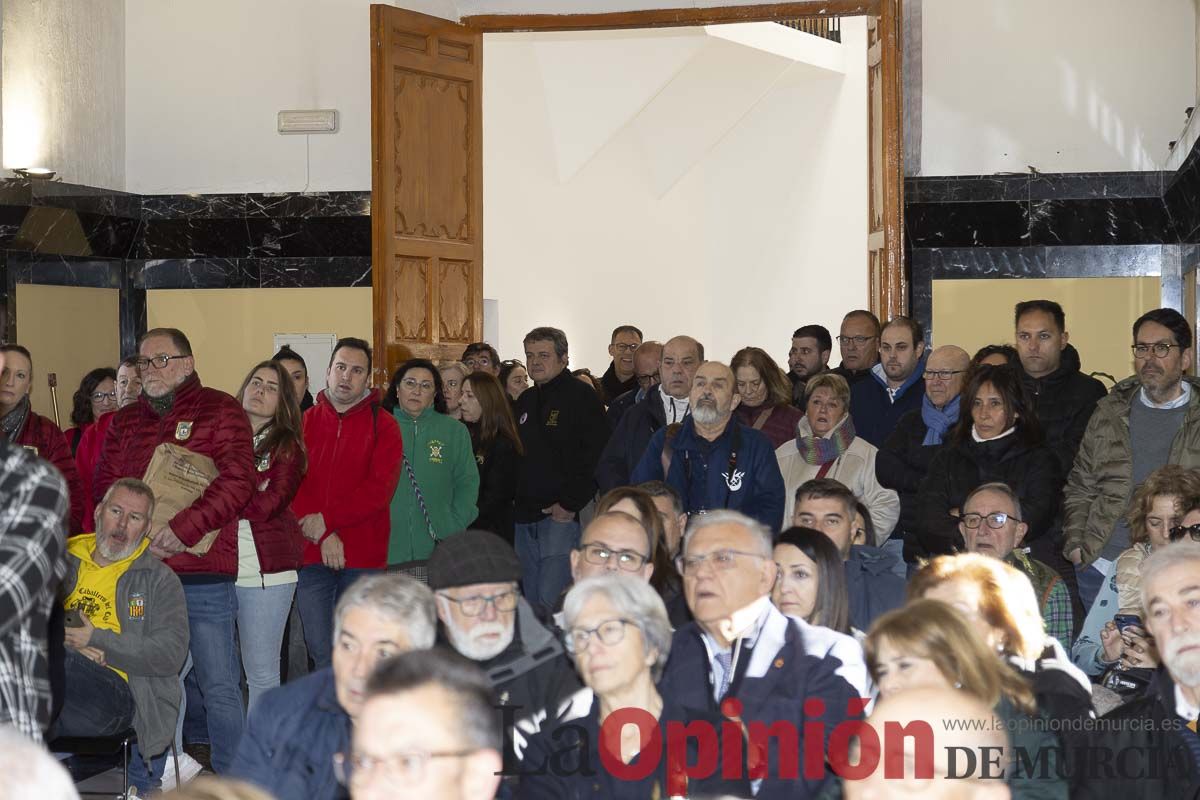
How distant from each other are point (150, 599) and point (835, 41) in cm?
1115

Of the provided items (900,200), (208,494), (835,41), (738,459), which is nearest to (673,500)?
(738,459)

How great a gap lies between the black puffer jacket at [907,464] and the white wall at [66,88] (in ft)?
17.5

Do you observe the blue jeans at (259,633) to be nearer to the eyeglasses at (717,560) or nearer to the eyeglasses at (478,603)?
the eyeglasses at (478,603)

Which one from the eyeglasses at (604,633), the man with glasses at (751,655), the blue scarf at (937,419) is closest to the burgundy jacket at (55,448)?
the man with glasses at (751,655)

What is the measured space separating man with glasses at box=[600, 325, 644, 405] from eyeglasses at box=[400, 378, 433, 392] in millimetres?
2694

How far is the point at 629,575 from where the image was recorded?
3.64 m

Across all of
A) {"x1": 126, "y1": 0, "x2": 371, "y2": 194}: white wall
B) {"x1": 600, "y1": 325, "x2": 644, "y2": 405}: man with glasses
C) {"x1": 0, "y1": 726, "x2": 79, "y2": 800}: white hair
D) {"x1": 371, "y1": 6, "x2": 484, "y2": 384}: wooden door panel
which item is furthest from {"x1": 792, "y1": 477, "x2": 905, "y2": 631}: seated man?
{"x1": 126, "y1": 0, "x2": 371, "y2": 194}: white wall

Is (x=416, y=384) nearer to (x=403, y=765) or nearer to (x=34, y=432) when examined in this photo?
(x=34, y=432)

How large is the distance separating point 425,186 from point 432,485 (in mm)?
2803

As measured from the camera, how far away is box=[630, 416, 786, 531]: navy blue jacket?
5.97 meters

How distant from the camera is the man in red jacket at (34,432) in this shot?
5711 mm

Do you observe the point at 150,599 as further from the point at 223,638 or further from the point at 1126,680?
the point at 1126,680

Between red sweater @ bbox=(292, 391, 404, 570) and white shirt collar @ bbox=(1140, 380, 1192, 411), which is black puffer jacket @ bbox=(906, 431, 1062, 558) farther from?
red sweater @ bbox=(292, 391, 404, 570)

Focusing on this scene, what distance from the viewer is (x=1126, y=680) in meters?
4.29
